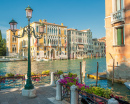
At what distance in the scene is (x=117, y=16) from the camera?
1142 centimetres

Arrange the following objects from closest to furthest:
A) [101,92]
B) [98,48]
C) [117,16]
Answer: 1. [101,92]
2. [117,16]
3. [98,48]

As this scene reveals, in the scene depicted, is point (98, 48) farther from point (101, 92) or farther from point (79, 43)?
point (101, 92)

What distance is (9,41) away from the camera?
185 feet

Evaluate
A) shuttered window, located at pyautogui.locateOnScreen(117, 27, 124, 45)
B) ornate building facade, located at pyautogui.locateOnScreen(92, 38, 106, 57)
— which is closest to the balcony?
shuttered window, located at pyautogui.locateOnScreen(117, 27, 124, 45)

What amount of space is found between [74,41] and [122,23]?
50235 mm

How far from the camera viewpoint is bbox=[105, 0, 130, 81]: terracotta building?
10961 millimetres

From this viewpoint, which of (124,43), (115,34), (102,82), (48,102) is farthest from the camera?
(102,82)

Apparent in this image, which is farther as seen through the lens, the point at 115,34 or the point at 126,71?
the point at 115,34

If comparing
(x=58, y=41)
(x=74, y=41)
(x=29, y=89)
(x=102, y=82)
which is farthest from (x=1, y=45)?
(x=29, y=89)

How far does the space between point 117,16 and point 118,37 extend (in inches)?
68.7

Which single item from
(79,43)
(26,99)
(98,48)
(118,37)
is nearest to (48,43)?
(79,43)

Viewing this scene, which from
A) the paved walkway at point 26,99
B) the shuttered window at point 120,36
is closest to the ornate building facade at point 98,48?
the shuttered window at point 120,36

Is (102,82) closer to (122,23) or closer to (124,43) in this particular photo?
(124,43)

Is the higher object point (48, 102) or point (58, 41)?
point (58, 41)
